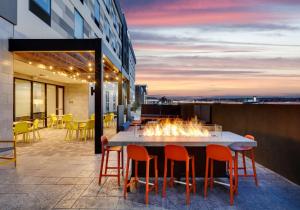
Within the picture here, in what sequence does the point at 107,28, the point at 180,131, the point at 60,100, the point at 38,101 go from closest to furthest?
1. the point at 180,131
2. the point at 38,101
3. the point at 60,100
4. the point at 107,28

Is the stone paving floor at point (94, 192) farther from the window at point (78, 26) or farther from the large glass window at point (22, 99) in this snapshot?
the window at point (78, 26)

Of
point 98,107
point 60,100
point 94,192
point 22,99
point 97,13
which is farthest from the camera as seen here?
point 60,100

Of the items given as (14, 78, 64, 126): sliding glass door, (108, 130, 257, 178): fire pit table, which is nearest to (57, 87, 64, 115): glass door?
(14, 78, 64, 126): sliding glass door

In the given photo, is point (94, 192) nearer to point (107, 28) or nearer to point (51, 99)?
point (51, 99)

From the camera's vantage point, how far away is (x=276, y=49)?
39.3ft

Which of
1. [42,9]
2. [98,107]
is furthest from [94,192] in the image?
[42,9]

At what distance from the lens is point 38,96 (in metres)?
12.9

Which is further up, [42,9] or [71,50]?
[42,9]

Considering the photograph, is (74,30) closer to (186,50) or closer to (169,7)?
(169,7)

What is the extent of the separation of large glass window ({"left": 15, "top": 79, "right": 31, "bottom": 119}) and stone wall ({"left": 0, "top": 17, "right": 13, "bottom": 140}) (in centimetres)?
464

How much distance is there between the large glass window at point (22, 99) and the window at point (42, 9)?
11.9 feet

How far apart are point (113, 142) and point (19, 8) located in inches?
213

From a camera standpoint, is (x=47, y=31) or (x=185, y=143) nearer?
(x=185, y=143)

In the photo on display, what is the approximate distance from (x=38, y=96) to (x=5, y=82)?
23.3ft
